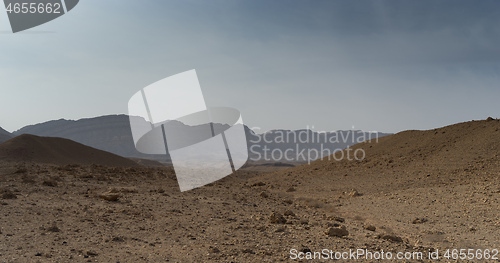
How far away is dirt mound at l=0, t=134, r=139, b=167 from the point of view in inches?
1062

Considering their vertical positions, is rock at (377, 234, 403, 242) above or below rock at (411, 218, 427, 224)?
above

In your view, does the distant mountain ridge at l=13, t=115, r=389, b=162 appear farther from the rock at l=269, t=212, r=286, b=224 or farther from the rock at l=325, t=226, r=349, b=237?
the rock at l=325, t=226, r=349, b=237

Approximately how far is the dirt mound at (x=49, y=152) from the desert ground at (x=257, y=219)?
1249 centimetres

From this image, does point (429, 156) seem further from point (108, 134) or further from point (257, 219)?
point (108, 134)

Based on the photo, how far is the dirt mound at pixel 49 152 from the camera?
2697cm

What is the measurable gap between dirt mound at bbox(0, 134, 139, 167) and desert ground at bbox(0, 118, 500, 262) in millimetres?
12485

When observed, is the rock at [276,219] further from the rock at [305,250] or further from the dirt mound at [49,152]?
the dirt mound at [49,152]

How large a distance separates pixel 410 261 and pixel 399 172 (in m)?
14.2

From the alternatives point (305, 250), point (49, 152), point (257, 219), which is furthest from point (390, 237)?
point (49, 152)

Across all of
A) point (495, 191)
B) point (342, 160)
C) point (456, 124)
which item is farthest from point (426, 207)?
point (456, 124)

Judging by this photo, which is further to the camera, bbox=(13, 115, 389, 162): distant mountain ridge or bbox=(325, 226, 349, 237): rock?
bbox=(13, 115, 389, 162): distant mountain ridge

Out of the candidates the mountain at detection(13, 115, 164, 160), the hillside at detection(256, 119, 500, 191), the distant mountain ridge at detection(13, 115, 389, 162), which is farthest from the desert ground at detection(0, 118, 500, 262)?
the mountain at detection(13, 115, 164, 160)

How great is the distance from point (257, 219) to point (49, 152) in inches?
1108

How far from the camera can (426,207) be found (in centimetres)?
1152
